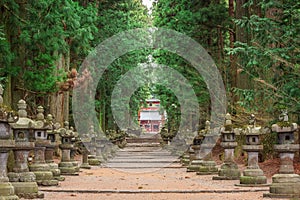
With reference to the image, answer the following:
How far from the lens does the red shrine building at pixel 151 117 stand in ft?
418

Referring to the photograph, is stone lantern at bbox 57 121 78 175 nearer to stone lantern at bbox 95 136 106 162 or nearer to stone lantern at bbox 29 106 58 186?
stone lantern at bbox 29 106 58 186

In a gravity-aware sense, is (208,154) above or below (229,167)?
above

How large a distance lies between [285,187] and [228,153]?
5.72 m

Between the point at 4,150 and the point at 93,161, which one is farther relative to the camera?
the point at 93,161

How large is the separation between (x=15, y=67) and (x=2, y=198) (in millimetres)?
11706

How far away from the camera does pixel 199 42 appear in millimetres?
36844

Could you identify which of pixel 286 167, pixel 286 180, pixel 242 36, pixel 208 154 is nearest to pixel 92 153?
pixel 242 36

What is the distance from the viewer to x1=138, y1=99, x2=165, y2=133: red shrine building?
12744cm

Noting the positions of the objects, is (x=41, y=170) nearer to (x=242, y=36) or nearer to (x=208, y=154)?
(x=208, y=154)

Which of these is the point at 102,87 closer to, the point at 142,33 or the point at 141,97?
the point at 142,33

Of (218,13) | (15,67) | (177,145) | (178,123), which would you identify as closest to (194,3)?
(218,13)

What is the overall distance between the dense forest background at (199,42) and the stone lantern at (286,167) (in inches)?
86.8

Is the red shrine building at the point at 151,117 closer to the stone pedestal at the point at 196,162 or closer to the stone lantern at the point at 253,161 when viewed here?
the stone pedestal at the point at 196,162

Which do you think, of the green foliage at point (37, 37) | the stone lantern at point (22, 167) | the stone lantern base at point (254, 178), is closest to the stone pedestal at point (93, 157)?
the green foliage at point (37, 37)
